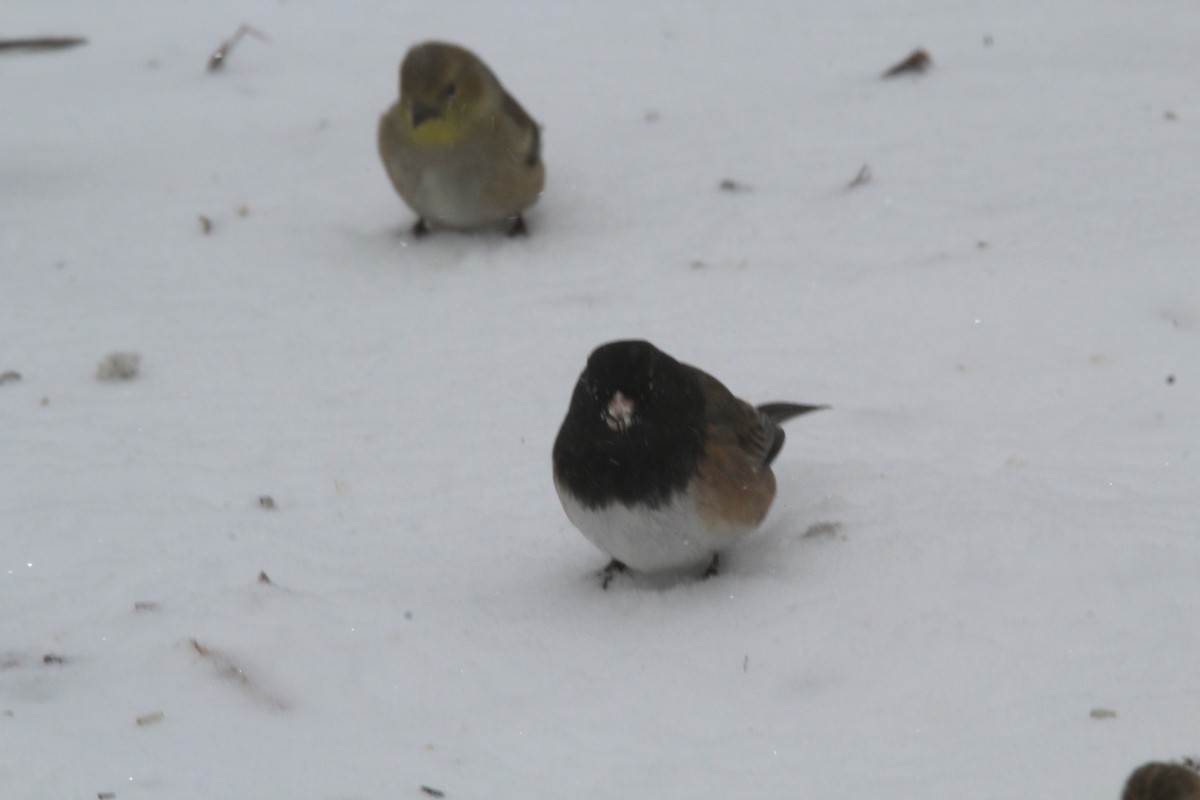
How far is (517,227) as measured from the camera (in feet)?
22.8

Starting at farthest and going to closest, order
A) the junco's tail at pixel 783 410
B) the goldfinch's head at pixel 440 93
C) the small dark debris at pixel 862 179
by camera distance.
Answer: the small dark debris at pixel 862 179 < the goldfinch's head at pixel 440 93 < the junco's tail at pixel 783 410

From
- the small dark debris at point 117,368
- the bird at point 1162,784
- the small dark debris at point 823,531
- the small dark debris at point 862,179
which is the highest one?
the bird at point 1162,784

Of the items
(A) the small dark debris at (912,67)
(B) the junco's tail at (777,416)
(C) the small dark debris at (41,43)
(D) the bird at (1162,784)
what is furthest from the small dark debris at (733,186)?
(D) the bird at (1162,784)

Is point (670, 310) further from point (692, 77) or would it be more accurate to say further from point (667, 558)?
point (692, 77)

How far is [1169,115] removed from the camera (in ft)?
23.2

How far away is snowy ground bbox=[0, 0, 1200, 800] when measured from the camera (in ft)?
11.1

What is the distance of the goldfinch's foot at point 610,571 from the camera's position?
4336 millimetres

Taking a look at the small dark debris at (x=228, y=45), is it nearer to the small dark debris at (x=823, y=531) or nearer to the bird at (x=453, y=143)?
the bird at (x=453, y=143)

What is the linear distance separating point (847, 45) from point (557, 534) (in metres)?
4.67

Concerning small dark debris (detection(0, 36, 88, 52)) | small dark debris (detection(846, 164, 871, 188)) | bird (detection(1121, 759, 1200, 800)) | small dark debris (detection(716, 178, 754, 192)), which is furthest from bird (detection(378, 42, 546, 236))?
bird (detection(1121, 759, 1200, 800))

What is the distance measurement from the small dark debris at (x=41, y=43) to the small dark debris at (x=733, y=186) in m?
4.28

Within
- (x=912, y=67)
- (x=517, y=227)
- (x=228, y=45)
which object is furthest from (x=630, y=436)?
(x=228, y=45)

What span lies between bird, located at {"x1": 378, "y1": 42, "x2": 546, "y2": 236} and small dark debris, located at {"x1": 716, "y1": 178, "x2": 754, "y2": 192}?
3.05 ft

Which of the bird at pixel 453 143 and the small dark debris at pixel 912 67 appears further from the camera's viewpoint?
the small dark debris at pixel 912 67
